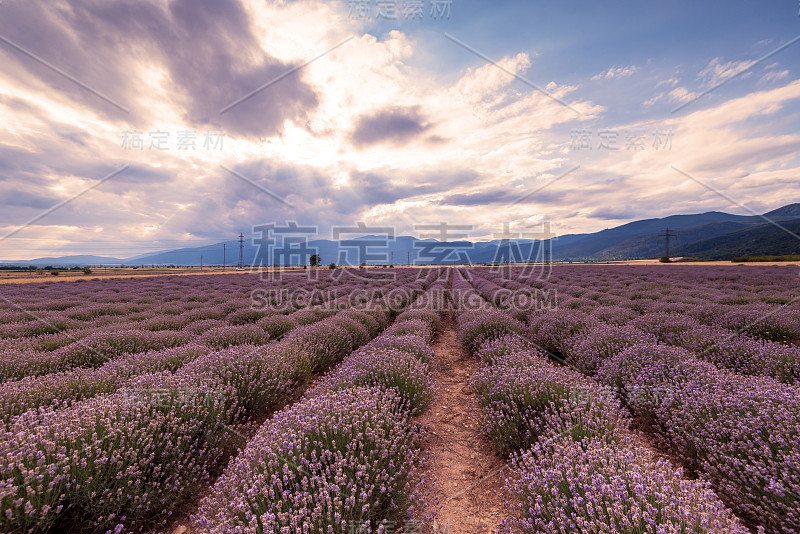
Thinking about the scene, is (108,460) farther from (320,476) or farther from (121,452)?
(320,476)

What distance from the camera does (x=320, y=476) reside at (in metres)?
2.11

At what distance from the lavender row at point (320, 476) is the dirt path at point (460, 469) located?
39cm

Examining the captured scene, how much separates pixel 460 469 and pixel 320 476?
170cm

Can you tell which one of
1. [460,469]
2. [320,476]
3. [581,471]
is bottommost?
[460,469]

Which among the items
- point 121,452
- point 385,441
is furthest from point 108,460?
point 385,441

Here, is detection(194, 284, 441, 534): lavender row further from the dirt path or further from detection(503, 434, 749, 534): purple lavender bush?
detection(503, 434, 749, 534): purple lavender bush

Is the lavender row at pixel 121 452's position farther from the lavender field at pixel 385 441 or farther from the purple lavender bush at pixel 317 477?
the purple lavender bush at pixel 317 477

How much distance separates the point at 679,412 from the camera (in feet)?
9.75

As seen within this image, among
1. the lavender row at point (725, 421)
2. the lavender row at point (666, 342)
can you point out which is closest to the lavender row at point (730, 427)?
the lavender row at point (725, 421)

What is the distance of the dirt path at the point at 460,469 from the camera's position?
2477 mm

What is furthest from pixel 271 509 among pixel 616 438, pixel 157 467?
pixel 616 438

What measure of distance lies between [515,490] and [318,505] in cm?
150

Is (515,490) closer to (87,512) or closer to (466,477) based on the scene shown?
(466,477)

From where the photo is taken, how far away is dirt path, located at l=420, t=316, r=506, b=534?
8.13 feet
